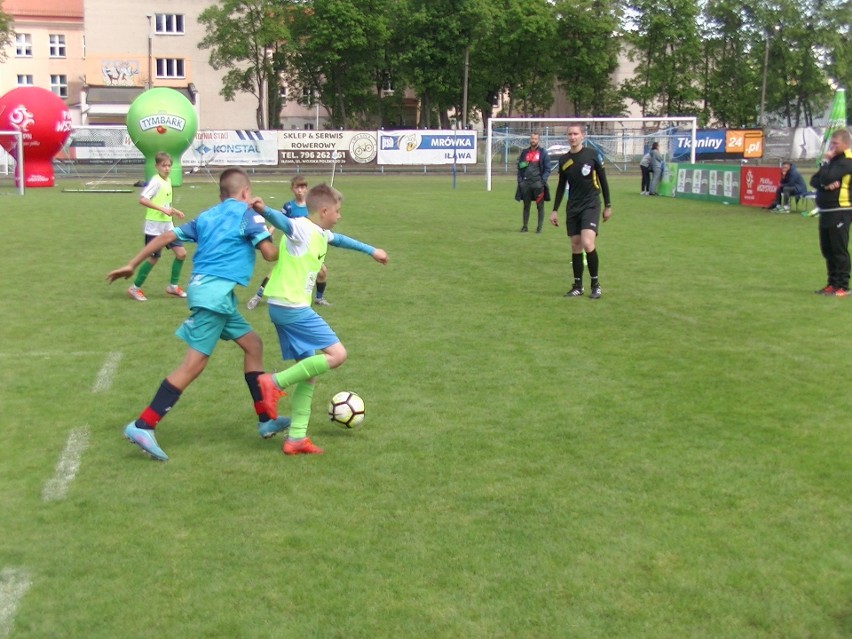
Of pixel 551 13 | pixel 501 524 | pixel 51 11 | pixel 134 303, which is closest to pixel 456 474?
pixel 501 524

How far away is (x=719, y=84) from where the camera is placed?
7931 centimetres

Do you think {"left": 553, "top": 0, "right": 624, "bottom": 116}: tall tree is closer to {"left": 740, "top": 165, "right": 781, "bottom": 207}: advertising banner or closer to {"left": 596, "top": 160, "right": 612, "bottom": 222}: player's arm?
{"left": 740, "top": 165, "right": 781, "bottom": 207}: advertising banner

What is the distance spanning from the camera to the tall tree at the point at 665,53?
7619 centimetres

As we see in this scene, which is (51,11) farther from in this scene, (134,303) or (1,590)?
(1,590)

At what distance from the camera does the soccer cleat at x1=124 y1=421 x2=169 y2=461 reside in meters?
6.34

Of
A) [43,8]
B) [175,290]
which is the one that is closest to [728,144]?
[175,290]

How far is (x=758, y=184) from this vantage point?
94.8ft

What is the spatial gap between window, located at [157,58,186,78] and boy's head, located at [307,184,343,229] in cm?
7459

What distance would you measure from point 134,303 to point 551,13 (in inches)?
2746

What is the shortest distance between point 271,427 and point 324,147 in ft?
Answer: 147

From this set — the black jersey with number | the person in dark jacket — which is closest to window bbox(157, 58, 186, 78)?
the person in dark jacket

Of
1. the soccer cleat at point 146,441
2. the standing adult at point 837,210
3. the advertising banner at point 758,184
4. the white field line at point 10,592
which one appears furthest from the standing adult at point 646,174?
the white field line at point 10,592

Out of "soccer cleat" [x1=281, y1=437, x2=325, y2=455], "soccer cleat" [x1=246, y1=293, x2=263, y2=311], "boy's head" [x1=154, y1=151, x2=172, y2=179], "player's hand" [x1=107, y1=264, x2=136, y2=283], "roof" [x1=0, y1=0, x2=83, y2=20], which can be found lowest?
"soccer cleat" [x1=281, y1=437, x2=325, y2=455]

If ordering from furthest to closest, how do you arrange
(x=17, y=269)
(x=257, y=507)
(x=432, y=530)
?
1. (x=17, y=269)
2. (x=257, y=507)
3. (x=432, y=530)
